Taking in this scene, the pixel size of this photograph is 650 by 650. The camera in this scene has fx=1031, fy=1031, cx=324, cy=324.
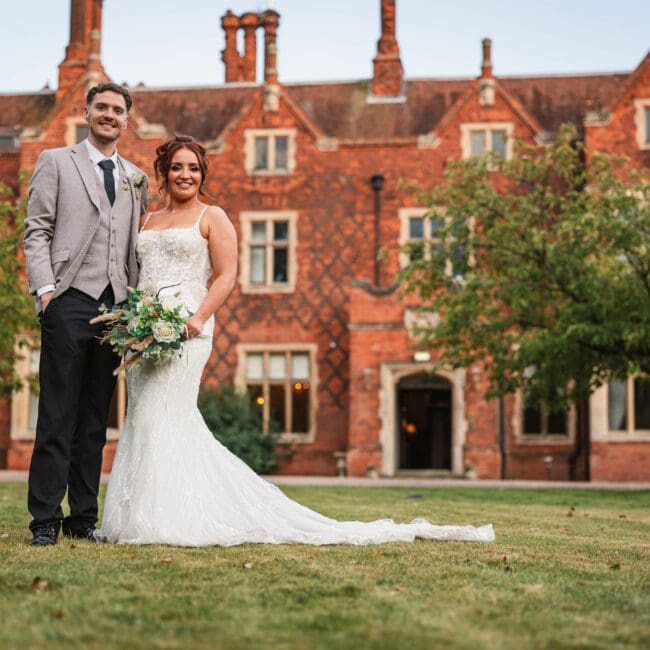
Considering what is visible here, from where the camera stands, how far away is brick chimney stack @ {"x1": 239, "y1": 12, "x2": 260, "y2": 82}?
25625 mm

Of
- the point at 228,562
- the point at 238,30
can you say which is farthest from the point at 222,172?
the point at 228,562

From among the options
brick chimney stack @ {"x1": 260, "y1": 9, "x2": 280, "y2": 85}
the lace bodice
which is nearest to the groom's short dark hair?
the lace bodice

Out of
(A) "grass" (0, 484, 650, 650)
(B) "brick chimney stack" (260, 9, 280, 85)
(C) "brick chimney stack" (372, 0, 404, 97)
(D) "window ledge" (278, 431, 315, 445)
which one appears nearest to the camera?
(A) "grass" (0, 484, 650, 650)

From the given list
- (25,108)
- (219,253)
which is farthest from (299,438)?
(219,253)

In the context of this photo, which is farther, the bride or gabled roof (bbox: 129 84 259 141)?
gabled roof (bbox: 129 84 259 141)

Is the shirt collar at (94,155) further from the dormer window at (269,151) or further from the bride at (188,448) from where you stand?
the dormer window at (269,151)

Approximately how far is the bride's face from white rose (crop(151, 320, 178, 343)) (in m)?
0.86

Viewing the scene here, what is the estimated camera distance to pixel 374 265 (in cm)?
2092

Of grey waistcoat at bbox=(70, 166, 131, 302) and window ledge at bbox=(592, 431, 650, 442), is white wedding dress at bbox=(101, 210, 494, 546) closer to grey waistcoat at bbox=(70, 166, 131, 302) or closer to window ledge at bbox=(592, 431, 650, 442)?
grey waistcoat at bbox=(70, 166, 131, 302)

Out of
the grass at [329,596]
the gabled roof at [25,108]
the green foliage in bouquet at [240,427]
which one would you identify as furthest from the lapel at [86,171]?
the gabled roof at [25,108]

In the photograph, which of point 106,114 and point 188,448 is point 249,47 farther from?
point 188,448

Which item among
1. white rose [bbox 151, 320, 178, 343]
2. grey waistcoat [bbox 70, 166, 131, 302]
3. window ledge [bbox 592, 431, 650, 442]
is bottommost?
window ledge [bbox 592, 431, 650, 442]

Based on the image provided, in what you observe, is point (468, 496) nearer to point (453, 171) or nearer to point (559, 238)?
point (559, 238)

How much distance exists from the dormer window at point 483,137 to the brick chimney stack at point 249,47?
6869 millimetres
